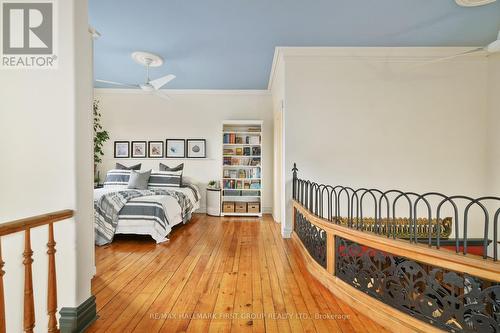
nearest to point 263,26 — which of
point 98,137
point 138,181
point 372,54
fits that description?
point 372,54

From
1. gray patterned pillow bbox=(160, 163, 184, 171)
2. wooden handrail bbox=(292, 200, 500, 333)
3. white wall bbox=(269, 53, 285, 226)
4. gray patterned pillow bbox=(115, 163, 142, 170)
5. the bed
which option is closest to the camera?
wooden handrail bbox=(292, 200, 500, 333)

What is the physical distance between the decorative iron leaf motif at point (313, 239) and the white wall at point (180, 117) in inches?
117

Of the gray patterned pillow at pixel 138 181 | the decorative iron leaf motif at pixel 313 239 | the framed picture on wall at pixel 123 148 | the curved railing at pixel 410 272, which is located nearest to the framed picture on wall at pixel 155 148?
the framed picture on wall at pixel 123 148

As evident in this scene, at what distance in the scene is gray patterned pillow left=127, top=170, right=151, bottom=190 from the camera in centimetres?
437

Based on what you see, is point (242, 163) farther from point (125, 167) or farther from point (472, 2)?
point (472, 2)

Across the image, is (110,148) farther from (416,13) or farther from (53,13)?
(416,13)

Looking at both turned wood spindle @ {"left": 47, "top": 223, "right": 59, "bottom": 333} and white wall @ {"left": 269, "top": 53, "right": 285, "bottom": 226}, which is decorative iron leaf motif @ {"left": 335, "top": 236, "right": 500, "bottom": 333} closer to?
white wall @ {"left": 269, "top": 53, "right": 285, "bottom": 226}

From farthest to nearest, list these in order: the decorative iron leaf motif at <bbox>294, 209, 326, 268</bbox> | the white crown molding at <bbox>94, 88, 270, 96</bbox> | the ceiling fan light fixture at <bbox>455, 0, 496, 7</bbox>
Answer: the white crown molding at <bbox>94, 88, 270, 96</bbox>
the ceiling fan light fixture at <bbox>455, 0, 496, 7</bbox>
the decorative iron leaf motif at <bbox>294, 209, 326, 268</bbox>

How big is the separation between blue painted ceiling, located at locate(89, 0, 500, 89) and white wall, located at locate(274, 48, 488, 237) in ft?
1.23

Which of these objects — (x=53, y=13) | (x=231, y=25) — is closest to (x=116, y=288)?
A: (x=53, y=13)

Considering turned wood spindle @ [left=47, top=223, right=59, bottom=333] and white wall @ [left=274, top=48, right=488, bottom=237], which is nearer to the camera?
turned wood spindle @ [left=47, top=223, right=59, bottom=333]

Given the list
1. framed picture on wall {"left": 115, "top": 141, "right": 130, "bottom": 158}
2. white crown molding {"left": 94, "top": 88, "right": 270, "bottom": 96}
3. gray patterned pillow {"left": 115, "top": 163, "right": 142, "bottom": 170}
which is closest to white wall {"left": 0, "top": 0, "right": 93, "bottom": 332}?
gray patterned pillow {"left": 115, "top": 163, "right": 142, "bottom": 170}

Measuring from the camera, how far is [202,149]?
5508 mm

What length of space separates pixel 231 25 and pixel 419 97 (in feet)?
10.1
